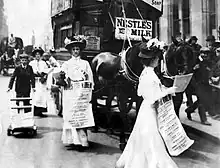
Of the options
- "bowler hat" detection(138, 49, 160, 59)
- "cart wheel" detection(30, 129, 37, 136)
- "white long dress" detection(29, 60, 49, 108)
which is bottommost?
"cart wheel" detection(30, 129, 37, 136)

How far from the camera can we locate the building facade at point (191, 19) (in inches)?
140

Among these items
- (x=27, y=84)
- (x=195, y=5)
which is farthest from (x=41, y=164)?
(x=195, y=5)

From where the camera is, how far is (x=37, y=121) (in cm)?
392

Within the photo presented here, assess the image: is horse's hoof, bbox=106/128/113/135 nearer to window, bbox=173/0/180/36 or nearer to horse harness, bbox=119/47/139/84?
horse harness, bbox=119/47/139/84

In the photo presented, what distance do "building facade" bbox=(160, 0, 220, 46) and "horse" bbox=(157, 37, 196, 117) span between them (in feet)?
0.55

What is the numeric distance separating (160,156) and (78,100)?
51.6 inches

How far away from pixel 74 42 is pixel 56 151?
47.8 inches

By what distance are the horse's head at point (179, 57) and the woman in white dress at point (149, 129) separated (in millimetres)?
683

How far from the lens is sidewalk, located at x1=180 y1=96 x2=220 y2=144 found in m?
3.60

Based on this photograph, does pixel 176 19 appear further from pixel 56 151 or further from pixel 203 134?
pixel 56 151

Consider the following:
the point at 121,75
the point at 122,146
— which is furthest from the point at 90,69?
the point at 122,146

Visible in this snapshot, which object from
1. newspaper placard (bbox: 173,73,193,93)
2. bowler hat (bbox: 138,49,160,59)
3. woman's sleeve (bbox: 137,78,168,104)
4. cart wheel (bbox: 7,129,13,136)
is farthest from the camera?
cart wheel (bbox: 7,129,13,136)

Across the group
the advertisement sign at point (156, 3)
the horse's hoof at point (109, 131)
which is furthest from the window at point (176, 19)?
the horse's hoof at point (109, 131)

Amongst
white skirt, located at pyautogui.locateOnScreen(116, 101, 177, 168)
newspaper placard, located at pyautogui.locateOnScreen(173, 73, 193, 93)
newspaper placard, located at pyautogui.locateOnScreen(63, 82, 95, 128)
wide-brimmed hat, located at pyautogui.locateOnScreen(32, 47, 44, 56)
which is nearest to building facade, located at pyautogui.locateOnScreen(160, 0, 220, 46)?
newspaper placard, located at pyautogui.locateOnScreen(173, 73, 193, 93)
